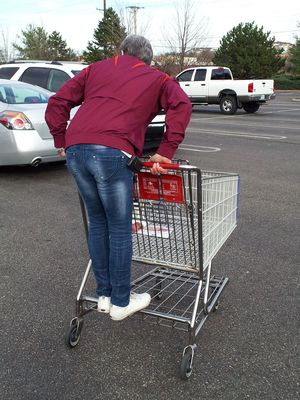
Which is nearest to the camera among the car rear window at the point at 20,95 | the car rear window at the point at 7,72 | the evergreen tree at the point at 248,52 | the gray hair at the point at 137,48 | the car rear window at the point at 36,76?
the gray hair at the point at 137,48

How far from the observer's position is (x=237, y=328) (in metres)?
3.22

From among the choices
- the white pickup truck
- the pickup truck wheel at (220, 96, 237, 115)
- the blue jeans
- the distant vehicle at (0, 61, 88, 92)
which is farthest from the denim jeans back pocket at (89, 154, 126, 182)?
the pickup truck wheel at (220, 96, 237, 115)

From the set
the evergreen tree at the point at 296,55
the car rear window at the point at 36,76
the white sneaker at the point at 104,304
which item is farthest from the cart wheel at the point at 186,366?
the evergreen tree at the point at 296,55

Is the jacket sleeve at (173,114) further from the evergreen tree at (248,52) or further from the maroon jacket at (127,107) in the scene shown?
the evergreen tree at (248,52)

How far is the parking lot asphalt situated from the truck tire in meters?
15.2

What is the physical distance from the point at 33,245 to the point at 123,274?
2.24m

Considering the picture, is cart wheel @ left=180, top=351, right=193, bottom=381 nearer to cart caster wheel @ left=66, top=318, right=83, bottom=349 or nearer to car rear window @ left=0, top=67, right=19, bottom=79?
cart caster wheel @ left=66, top=318, right=83, bottom=349

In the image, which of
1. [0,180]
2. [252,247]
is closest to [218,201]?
[252,247]

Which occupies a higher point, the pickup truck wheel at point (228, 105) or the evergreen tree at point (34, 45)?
the evergreen tree at point (34, 45)

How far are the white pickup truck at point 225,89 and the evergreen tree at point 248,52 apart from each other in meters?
26.6

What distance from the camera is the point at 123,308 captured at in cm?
284

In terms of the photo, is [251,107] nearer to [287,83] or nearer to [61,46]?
[287,83]

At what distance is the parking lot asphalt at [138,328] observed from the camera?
2.64m

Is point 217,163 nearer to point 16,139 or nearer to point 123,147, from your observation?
point 16,139
